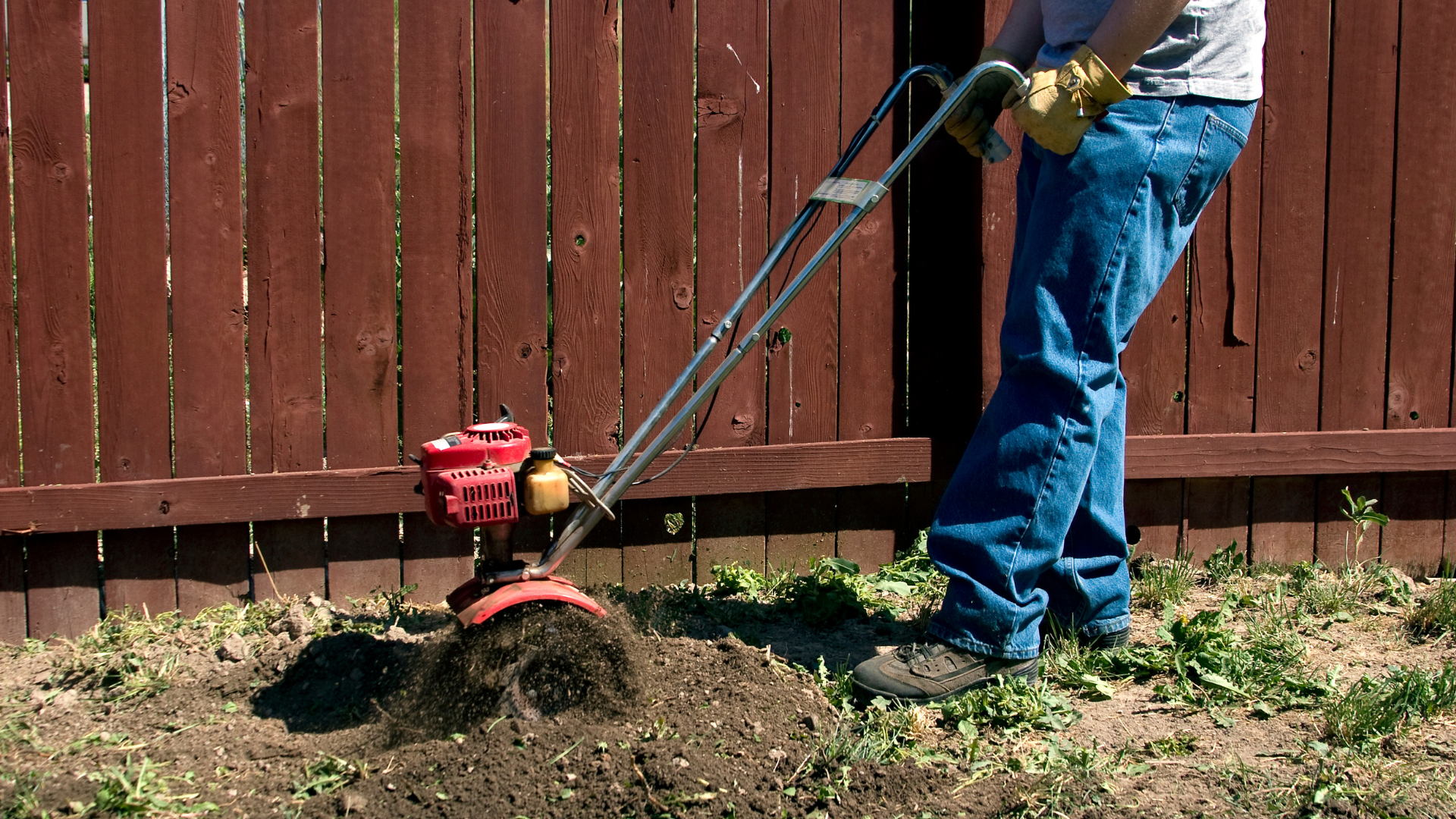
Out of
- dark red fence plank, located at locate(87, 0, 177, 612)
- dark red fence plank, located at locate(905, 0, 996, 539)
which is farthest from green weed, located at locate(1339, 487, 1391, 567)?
dark red fence plank, located at locate(87, 0, 177, 612)

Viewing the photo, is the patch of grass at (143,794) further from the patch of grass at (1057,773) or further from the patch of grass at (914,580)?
the patch of grass at (914,580)

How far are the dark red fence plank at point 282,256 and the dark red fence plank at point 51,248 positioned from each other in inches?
15.9

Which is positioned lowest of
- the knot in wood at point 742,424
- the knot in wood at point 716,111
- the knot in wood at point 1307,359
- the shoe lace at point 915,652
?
the shoe lace at point 915,652

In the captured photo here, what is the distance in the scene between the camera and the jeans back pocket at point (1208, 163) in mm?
2576

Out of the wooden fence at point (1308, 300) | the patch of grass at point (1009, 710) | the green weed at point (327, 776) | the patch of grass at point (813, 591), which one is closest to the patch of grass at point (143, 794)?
the green weed at point (327, 776)

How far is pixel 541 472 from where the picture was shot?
2416 millimetres

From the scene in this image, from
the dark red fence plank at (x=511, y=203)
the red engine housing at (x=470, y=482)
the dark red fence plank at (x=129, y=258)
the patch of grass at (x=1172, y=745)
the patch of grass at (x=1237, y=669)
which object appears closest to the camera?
the red engine housing at (x=470, y=482)

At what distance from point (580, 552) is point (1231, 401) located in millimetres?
2133

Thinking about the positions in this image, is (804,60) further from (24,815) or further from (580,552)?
(24,815)

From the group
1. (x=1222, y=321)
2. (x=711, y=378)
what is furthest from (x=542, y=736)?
(x=1222, y=321)

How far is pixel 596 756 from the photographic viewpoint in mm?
2213

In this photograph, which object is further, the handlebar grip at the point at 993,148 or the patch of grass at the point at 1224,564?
the patch of grass at the point at 1224,564

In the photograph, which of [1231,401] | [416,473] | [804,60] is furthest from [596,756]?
[1231,401]

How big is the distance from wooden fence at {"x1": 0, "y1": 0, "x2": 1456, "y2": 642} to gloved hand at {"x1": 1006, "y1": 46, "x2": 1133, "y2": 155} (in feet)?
3.24
